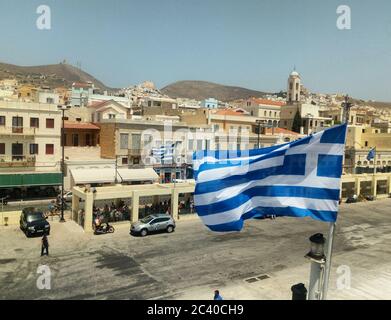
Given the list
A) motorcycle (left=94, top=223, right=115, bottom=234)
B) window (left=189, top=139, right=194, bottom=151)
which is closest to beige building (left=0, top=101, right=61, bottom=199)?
motorcycle (left=94, top=223, right=115, bottom=234)

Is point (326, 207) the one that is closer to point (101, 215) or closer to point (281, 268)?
point (281, 268)

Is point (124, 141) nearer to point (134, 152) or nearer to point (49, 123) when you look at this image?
point (134, 152)

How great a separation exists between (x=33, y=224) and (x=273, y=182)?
23478 mm

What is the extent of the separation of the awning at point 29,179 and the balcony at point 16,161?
172 centimetres

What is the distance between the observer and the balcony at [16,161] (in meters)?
40.9

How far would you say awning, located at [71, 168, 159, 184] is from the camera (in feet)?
132

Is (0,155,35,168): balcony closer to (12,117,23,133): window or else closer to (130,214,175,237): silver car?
(12,117,23,133): window

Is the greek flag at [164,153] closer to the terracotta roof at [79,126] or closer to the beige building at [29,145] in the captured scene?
the beige building at [29,145]

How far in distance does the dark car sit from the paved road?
23.7 inches

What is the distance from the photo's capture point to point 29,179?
40.8 meters

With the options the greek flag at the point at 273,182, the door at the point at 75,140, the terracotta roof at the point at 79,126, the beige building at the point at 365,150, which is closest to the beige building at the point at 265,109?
the beige building at the point at 365,150

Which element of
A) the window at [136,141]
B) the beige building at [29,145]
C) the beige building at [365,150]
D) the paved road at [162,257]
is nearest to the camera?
the paved road at [162,257]

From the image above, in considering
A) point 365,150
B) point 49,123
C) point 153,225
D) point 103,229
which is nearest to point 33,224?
point 103,229
